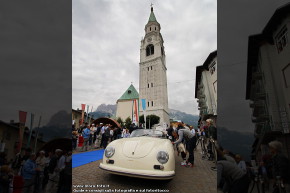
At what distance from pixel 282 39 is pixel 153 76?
175 feet

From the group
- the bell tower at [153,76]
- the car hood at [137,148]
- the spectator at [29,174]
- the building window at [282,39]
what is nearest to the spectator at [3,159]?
the spectator at [29,174]

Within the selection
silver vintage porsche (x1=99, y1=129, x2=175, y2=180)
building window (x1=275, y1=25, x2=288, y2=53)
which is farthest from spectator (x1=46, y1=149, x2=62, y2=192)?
building window (x1=275, y1=25, x2=288, y2=53)

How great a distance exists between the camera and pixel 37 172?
1.49 meters

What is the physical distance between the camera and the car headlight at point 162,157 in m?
2.10

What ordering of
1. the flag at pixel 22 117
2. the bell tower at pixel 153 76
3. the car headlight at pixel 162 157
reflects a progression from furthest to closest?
1. the bell tower at pixel 153 76
2. the car headlight at pixel 162 157
3. the flag at pixel 22 117

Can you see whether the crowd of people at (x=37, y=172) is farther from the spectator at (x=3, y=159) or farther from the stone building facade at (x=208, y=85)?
the stone building facade at (x=208, y=85)

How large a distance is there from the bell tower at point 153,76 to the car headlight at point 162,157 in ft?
157

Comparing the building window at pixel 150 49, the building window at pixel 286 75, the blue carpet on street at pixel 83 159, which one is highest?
the building window at pixel 150 49

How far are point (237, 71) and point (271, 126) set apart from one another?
0.61 meters

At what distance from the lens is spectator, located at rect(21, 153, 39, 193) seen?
145cm

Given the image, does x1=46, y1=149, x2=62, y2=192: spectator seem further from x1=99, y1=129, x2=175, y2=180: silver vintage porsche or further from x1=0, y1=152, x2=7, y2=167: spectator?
x1=99, y1=129, x2=175, y2=180: silver vintage porsche

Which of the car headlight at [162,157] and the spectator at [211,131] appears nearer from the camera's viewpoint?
the spectator at [211,131]

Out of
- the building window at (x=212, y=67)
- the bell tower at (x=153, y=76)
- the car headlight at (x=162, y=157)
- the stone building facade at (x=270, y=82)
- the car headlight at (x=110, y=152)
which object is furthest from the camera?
the bell tower at (x=153, y=76)

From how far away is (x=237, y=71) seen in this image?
1496mm
